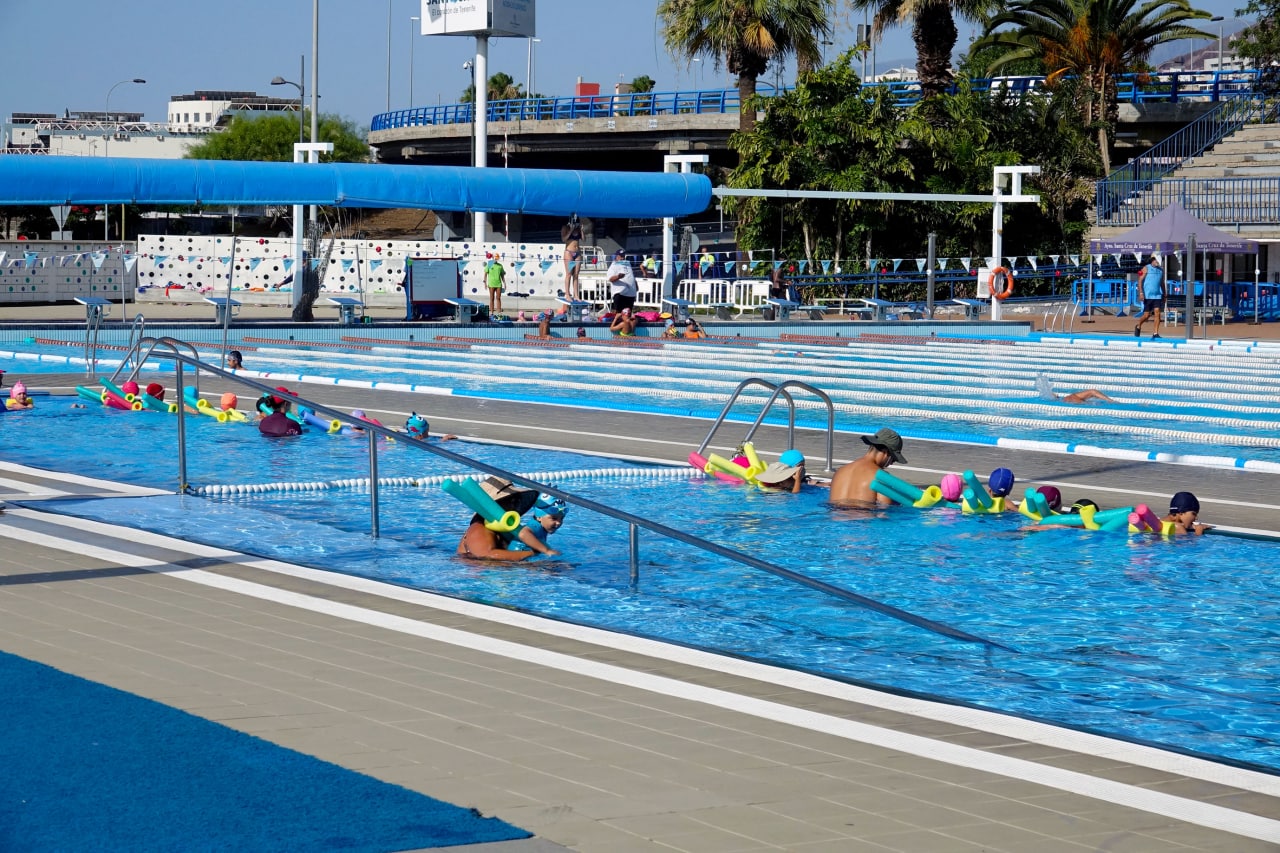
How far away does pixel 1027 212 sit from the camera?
42.5 metres

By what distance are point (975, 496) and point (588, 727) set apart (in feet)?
20.4

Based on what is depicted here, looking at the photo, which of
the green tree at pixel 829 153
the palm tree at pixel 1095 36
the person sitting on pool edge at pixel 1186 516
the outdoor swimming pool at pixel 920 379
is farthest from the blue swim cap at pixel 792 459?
the palm tree at pixel 1095 36

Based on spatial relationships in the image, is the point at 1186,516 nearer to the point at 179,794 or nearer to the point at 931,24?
the point at 179,794

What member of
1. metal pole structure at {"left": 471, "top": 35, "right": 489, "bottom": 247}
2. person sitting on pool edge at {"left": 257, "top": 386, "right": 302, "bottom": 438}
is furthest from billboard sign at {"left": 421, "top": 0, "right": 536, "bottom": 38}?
person sitting on pool edge at {"left": 257, "top": 386, "right": 302, "bottom": 438}

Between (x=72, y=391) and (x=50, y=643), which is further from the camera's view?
(x=72, y=391)

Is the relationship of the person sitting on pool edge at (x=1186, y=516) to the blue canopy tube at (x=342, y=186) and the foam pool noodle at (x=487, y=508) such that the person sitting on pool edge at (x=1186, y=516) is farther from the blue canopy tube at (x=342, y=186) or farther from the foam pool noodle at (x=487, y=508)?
the blue canopy tube at (x=342, y=186)

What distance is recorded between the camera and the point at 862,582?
8.82m

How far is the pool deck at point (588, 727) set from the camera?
4012mm

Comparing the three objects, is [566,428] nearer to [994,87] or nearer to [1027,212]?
[1027,212]

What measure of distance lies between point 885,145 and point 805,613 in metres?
33.1

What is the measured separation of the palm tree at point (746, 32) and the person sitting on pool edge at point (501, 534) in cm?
3482

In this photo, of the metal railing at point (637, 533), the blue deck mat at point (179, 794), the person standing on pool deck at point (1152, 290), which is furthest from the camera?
the person standing on pool deck at point (1152, 290)

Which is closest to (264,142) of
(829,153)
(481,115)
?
(481,115)

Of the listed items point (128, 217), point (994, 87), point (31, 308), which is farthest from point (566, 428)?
point (128, 217)
